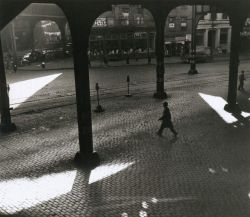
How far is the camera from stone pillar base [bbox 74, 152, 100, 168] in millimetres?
11996

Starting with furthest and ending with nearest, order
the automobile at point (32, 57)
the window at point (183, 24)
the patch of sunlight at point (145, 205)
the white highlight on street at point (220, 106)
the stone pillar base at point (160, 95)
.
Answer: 1. the window at point (183, 24)
2. the automobile at point (32, 57)
3. the stone pillar base at point (160, 95)
4. the white highlight on street at point (220, 106)
5. the patch of sunlight at point (145, 205)

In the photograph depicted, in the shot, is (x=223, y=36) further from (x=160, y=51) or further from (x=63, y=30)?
(x=160, y=51)

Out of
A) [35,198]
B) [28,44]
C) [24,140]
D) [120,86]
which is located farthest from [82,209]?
[28,44]

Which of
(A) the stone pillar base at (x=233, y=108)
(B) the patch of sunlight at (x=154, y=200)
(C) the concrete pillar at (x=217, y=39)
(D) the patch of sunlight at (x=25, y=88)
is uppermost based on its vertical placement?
(C) the concrete pillar at (x=217, y=39)

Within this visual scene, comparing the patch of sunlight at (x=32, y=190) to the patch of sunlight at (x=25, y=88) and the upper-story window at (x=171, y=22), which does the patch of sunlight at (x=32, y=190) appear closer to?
the patch of sunlight at (x=25, y=88)

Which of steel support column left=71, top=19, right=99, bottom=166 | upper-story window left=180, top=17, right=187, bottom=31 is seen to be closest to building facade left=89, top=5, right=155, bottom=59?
upper-story window left=180, top=17, right=187, bottom=31

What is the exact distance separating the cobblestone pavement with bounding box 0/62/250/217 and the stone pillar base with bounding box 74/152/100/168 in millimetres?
272

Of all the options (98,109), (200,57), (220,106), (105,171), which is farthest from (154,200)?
(200,57)

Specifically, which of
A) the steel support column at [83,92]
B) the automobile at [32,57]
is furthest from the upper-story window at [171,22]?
the steel support column at [83,92]

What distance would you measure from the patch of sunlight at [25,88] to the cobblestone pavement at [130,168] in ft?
14.6

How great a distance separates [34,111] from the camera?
1939 cm

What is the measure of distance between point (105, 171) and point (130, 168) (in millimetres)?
830

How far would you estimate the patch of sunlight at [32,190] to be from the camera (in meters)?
9.40

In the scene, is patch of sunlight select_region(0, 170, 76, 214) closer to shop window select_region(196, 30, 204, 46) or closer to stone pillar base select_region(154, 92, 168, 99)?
stone pillar base select_region(154, 92, 168, 99)
